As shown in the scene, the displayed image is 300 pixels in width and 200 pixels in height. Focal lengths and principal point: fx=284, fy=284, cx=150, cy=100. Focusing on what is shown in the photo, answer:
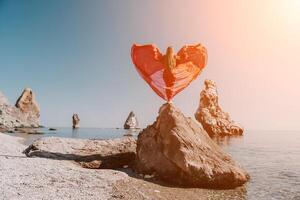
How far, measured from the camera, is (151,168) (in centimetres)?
1572

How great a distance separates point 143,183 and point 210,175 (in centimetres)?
356

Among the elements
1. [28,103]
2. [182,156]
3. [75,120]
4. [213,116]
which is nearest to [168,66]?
[182,156]

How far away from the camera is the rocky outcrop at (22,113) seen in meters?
110

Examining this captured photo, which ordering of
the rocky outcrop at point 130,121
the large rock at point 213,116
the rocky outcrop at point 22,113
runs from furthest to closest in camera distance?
the rocky outcrop at point 130,121, the rocky outcrop at point 22,113, the large rock at point 213,116

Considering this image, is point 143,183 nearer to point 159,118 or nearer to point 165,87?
point 159,118

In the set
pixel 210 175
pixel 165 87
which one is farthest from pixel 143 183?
pixel 165 87

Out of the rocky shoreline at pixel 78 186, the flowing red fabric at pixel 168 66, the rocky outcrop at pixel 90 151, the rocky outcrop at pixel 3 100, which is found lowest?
the rocky shoreline at pixel 78 186

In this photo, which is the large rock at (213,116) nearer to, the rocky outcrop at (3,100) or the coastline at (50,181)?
the rocky outcrop at (3,100)

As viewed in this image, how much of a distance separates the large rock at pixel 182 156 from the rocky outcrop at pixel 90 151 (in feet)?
7.63

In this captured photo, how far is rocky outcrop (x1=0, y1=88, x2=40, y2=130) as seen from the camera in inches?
4343

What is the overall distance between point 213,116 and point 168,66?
80.8 m

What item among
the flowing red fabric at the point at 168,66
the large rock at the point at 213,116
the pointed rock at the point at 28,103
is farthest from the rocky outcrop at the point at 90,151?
the pointed rock at the point at 28,103

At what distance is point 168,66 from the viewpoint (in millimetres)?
18484

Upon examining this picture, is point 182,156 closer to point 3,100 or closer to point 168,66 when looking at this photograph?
point 168,66
